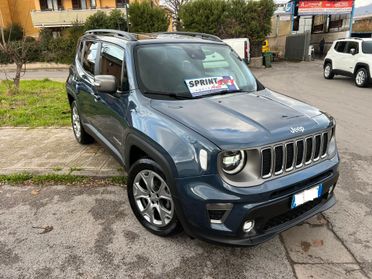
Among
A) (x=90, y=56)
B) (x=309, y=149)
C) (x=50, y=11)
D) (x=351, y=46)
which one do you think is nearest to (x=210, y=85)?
(x=309, y=149)

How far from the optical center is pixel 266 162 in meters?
2.58

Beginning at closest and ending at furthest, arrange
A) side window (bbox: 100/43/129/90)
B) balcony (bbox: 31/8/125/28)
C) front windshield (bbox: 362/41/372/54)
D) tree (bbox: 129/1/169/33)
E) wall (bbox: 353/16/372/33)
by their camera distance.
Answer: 1. side window (bbox: 100/43/129/90)
2. front windshield (bbox: 362/41/372/54)
3. tree (bbox: 129/1/169/33)
4. balcony (bbox: 31/8/125/28)
5. wall (bbox: 353/16/372/33)

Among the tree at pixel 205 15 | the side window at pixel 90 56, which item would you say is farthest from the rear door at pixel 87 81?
the tree at pixel 205 15

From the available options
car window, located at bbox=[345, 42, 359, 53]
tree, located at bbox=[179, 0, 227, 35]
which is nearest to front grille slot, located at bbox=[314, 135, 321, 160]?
car window, located at bbox=[345, 42, 359, 53]

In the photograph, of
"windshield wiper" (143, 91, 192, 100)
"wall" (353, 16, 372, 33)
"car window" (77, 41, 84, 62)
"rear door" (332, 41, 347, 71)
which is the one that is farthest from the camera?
"wall" (353, 16, 372, 33)

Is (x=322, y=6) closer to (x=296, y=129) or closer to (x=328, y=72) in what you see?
(x=328, y=72)

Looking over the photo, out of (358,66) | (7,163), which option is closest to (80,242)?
(7,163)

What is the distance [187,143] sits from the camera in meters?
2.61

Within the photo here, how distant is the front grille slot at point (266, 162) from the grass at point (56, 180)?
90.7 inches

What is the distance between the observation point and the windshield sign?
11.3 feet

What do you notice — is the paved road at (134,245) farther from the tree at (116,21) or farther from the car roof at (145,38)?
the tree at (116,21)

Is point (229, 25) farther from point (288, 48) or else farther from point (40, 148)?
point (40, 148)

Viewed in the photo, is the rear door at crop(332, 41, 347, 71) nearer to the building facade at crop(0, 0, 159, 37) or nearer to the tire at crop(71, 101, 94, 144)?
the tire at crop(71, 101, 94, 144)

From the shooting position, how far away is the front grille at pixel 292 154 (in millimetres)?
2578
